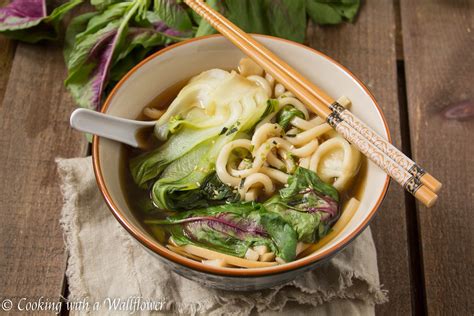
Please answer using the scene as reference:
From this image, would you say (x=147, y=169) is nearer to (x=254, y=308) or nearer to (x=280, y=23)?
(x=254, y=308)

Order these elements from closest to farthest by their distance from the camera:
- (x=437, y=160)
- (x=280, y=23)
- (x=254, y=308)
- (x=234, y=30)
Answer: (x=254, y=308) < (x=234, y=30) < (x=437, y=160) < (x=280, y=23)

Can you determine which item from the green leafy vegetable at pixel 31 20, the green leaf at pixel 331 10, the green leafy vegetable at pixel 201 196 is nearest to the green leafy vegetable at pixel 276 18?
the green leaf at pixel 331 10

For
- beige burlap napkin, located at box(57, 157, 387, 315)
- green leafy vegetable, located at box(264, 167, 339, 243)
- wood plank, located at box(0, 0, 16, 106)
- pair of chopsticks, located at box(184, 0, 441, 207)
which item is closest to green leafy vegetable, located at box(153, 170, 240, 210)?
green leafy vegetable, located at box(264, 167, 339, 243)

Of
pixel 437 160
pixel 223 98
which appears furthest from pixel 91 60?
pixel 437 160

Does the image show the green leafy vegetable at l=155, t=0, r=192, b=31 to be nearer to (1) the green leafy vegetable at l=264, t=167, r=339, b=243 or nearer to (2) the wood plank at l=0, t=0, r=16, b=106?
(2) the wood plank at l=0, t=0, r=16, b=106

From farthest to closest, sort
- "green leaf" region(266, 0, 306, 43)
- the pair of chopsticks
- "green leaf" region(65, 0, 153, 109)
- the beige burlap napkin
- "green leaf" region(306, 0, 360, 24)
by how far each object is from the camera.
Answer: "green leaf" region(306, 0, 360, 24) < "green leaf" region(266, 0, 306, 43) < "green leaf" region(65, 0, 153, 109) < the beige burlap napkin < the pair of chopsticks
